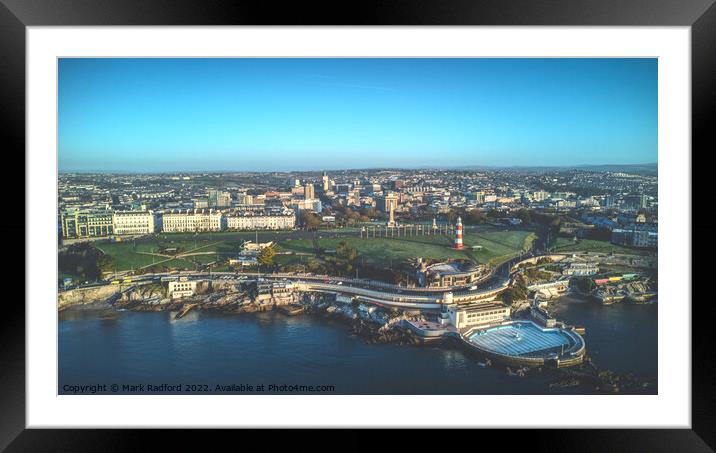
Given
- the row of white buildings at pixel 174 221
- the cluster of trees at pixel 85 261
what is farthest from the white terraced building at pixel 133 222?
the cluster of trees at pixel 85 261

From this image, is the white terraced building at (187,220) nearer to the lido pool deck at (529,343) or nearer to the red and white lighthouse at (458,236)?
the red and white lighthouse at (458,236)

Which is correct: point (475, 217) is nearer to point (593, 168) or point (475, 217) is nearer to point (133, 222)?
point (593, 168)

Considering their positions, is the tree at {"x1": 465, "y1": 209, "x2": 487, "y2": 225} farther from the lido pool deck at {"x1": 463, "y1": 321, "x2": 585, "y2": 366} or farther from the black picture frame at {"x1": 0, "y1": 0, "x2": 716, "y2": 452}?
the black picture frame at {"x1": 0, "y1": 0, "x2": 716, "y2": 452}

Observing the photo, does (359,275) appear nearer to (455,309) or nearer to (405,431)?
(455,309)

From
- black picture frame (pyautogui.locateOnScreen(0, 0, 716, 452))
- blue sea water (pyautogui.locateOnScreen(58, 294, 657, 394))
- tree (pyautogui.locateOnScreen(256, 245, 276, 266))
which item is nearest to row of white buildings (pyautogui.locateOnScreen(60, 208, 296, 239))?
tree (pyautogui.locateOnScreen(256, 245, 276, 266))
